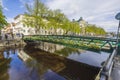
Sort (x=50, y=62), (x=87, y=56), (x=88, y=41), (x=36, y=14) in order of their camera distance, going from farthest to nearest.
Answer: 1. (x=36, y=14)
2. (x=87, y=56)
3. (x=50, y=62)
4. (x=88, y=41)

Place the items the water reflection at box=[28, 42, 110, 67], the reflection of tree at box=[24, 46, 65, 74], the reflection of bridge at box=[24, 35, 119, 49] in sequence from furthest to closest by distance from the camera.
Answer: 1. the water reflection at box=[28, 42, 110, 67]
2. the reflection of tree at box=[24, 46, 65, 74]
3. the reflection of bridge at box=[24, 35, 119, 49]

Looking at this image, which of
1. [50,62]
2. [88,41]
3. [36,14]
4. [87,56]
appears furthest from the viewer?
[36,14]

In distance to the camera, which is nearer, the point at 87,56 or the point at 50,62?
the point at 50,62

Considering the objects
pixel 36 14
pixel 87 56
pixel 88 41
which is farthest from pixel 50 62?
pixel 36 14

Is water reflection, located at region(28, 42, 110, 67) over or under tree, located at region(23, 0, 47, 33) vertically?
under

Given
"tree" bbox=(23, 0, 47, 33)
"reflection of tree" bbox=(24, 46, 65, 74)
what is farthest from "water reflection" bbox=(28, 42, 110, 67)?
"tree" bbox=(23, 0, 47, 33)

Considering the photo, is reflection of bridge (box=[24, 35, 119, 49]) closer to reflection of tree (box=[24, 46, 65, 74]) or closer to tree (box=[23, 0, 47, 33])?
reflection of tree (box=[24, 46, 65, 74])

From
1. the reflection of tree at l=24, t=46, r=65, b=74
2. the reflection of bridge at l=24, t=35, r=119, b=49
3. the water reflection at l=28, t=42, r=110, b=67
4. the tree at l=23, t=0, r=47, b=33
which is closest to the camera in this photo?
the reflection of bridge at l=24, t=35, r=119, b=49

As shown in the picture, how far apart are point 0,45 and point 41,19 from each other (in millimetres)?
16008

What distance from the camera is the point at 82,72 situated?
45.0 feet

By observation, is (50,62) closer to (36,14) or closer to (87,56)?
(87,56)

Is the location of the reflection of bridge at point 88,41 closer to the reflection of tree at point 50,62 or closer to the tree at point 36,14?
the reflection of tree at point 50,62

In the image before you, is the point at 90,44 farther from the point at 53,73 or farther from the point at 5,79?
the point at 5,79

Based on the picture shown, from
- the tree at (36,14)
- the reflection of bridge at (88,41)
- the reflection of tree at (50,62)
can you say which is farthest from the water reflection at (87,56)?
the tree at (36,14)
